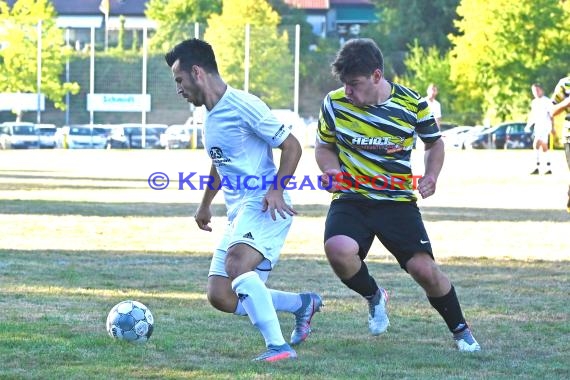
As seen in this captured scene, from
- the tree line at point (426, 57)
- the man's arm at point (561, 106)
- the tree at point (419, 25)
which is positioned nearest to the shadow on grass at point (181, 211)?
the man's arm at point (561, 106)

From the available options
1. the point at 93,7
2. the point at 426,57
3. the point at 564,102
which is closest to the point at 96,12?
the point at 93,7

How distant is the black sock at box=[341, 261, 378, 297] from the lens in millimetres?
7883

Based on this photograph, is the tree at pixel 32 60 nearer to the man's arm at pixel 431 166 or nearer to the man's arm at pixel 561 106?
the man's arm at pixel 561 106

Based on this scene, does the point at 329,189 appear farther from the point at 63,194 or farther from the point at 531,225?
the point at 63,194

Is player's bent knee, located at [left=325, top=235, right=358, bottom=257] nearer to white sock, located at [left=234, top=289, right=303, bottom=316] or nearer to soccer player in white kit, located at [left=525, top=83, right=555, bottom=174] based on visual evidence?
white sock, located at [left=234, top=289, right=303, bottom=316]

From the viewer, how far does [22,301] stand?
966cm

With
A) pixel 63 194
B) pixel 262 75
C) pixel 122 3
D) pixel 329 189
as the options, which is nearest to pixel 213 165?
pixel 329 189

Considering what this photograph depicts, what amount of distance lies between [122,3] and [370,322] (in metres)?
111

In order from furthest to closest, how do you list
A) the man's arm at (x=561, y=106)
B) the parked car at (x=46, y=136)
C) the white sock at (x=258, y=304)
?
the parked car at (x=46, y=136) < the man's arm at (x=561, y=106) < the white sock at (x=258, y=304)

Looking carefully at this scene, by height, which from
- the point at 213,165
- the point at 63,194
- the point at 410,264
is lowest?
the point at 63,194

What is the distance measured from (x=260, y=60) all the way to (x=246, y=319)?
5590cm

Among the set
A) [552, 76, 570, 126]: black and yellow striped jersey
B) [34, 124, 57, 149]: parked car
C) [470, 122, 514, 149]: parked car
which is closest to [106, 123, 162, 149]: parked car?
[34, 124, 57, 149]: parked car

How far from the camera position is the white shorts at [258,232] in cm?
725

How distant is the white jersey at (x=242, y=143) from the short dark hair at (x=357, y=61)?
1.45ft
